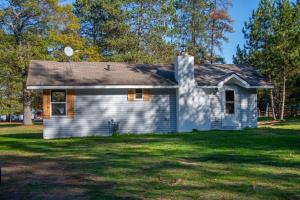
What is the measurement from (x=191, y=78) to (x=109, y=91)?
432cm

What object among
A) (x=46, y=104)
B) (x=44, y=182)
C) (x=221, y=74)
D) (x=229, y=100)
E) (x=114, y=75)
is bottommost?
(x=44, y=182)

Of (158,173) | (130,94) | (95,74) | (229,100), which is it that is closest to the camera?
(158,173)

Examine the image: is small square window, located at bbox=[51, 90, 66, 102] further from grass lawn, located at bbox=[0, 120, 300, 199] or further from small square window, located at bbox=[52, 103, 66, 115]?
grass lawn, located at bbox=[0, 120, 300, 199]

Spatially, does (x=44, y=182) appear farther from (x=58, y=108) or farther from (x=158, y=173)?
(x=58, y=108)

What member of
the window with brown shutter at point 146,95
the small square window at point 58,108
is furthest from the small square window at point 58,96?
the window with brown shutter at point 146,95

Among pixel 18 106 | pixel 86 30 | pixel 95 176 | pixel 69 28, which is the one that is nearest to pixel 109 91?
pixel 95 176

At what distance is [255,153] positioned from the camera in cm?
1130

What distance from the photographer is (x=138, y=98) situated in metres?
21.3

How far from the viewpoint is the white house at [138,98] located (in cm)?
2019

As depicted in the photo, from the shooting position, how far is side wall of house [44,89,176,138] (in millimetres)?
20219

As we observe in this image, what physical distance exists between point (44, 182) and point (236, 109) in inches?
646

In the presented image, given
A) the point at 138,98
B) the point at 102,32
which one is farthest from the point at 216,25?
the point at 138,98

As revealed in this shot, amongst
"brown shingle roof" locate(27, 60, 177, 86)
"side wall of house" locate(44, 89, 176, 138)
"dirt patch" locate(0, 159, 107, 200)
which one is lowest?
"dirt patch" locate(0, 159, 107, 200)

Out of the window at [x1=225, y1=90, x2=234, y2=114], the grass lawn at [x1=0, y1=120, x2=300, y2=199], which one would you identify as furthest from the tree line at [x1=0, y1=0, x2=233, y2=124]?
the grass lawn at [x1=0, y1=120, x2=300, y2=199]
